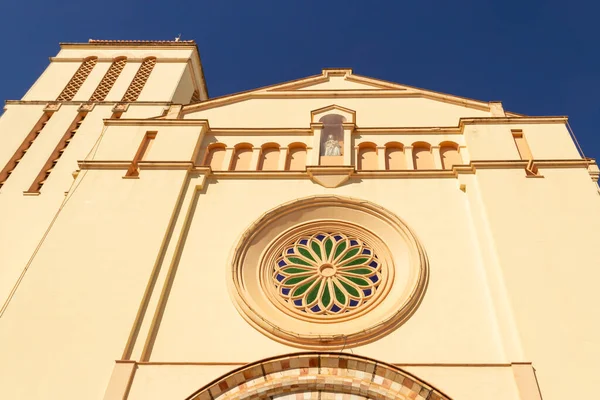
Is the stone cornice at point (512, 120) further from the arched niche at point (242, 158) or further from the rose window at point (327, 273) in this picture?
the arched niche at point (242, 158)

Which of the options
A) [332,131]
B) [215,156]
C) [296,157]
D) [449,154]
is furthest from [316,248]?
[449,154]

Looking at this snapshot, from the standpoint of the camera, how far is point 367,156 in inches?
504

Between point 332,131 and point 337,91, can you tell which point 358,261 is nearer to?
point 332,131

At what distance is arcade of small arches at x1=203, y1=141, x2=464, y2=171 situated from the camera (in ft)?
40.8

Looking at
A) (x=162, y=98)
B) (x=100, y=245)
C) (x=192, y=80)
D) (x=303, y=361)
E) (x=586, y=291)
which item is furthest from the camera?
(x=192, y=80)

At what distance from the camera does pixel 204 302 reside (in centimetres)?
946

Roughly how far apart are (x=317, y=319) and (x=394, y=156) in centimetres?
481

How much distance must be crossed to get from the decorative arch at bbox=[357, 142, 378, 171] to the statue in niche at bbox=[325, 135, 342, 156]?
0.47m

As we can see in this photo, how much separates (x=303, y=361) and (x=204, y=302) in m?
2.09

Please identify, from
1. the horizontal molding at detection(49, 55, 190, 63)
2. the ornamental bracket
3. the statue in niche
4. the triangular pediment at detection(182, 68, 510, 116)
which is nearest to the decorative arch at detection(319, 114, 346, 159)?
the statue in niche

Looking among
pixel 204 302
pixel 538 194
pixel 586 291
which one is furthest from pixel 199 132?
pixel 586 291

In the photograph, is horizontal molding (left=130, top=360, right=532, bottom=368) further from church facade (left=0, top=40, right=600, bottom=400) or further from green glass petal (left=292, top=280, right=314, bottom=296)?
green glass petal (left=292, top=280, right=314, bottom=296)

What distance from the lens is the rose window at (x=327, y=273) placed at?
383 inches

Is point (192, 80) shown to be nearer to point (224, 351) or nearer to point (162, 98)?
point (162, 98)
